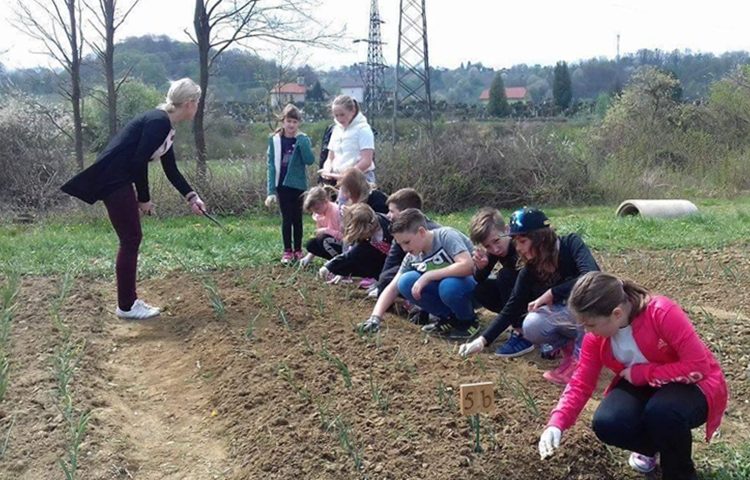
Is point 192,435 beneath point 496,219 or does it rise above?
beneath

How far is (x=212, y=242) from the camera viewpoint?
357 inches

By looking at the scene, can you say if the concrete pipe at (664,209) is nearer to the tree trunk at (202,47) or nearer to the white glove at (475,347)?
the white glove at (475,347)

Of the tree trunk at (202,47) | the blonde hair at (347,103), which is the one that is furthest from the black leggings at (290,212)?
the tree trunk at (202,47)

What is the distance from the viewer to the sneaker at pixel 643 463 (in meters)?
3.32

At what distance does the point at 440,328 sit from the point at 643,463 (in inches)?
81.0

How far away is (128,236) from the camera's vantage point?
18.7ft

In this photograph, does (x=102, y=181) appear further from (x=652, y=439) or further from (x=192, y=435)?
(x=652, y=439)

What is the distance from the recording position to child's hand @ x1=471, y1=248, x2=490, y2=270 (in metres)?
5.05

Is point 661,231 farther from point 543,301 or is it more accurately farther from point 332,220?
point 543,301

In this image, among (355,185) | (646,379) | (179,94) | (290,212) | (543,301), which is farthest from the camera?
(290,212)

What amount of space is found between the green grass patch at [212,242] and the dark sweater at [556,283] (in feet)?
12.4

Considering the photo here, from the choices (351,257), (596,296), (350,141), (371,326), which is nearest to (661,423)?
(596,296)

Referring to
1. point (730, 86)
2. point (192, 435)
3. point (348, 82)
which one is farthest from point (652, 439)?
point (348, 82)

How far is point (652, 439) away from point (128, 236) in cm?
393
